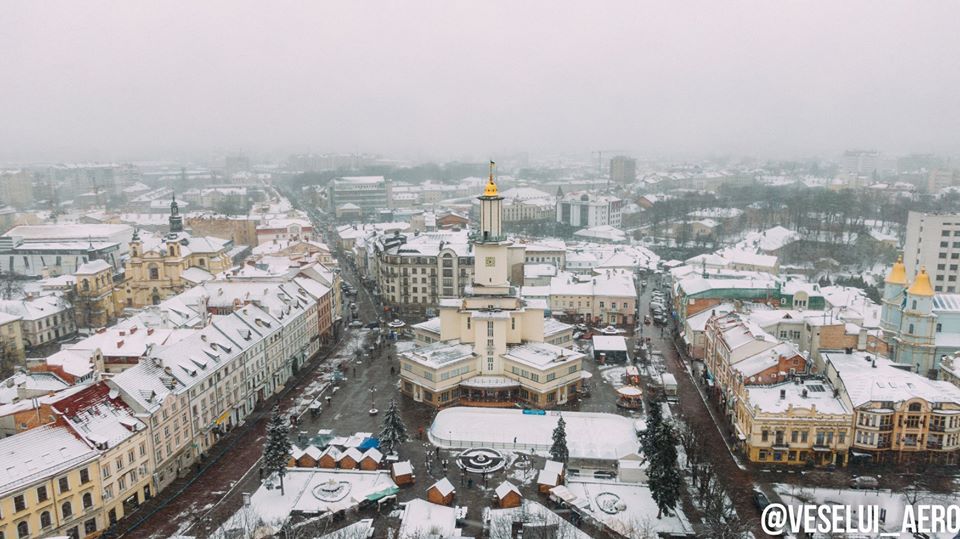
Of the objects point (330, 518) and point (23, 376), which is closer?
point (330, 518)

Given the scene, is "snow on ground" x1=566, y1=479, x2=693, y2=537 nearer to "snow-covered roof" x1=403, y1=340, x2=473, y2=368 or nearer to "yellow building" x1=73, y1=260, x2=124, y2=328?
"snow-covered roof" x1=403, y1=340, x2=473, y2=368

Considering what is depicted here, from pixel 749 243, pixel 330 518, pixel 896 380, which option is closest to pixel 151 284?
pixel 330 518

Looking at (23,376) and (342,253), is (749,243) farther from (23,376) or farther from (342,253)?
(23,376)

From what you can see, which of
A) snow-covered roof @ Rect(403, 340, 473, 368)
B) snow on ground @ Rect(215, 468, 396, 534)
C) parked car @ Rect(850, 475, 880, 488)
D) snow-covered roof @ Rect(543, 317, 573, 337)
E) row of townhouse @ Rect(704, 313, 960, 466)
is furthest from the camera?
snow-covered roof @ Rect(543, 317, 573, 337)

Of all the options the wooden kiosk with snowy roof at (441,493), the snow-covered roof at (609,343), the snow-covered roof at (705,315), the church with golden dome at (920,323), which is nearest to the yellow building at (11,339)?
the wooden kiosk with snowy roof at (441,493)

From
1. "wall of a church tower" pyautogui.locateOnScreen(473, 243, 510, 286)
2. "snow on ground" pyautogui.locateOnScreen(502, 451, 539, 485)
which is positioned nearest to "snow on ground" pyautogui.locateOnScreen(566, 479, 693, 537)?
"snow on ground" pyautogui.locateOnScreen(502, 451, 539, 485)

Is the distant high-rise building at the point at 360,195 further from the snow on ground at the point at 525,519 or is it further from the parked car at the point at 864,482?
the parked car at the point at 864,482
